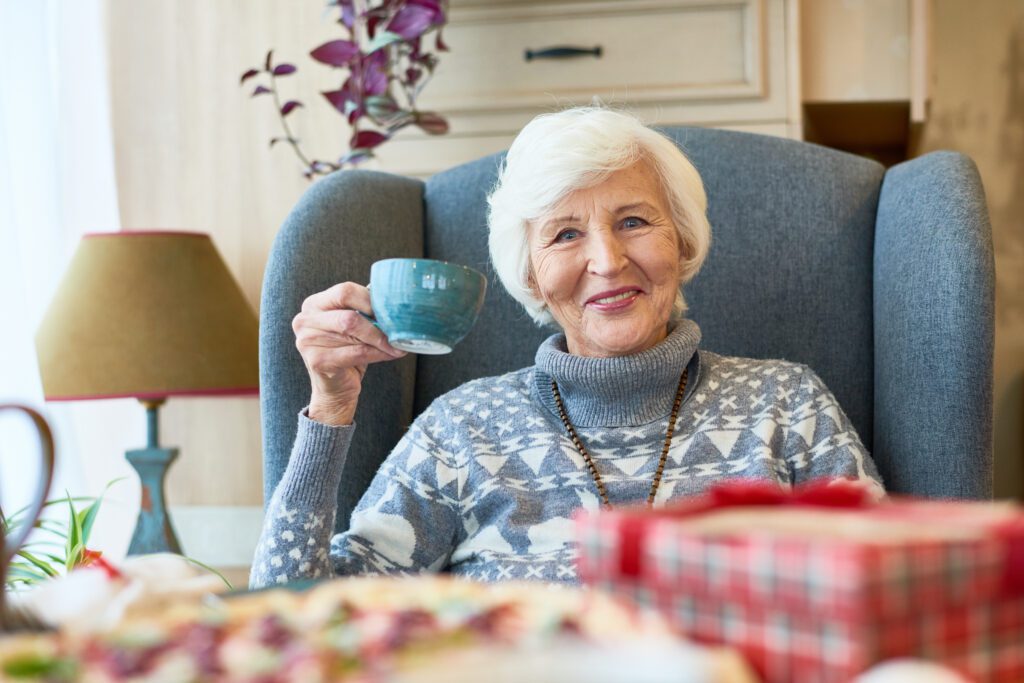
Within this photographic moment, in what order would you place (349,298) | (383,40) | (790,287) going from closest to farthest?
(349,298)
(790,287)
(383,40)

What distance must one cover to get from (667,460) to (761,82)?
3.04ft

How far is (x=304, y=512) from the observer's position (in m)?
1.23

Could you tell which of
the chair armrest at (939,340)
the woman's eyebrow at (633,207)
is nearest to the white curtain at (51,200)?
the woman's eyebrow at (633,207)

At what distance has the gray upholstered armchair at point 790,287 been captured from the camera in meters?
1.31

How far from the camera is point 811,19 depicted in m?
2.05

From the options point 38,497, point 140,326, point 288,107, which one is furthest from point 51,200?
point 38,497

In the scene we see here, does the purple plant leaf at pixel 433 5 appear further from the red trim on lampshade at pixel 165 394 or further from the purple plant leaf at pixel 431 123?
the red trim on lampshade at pixel 165 394

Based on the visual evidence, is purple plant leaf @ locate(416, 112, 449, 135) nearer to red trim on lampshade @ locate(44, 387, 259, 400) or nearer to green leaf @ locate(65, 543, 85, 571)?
red trim on lampshade @ locate(44, 387, 259, 400)

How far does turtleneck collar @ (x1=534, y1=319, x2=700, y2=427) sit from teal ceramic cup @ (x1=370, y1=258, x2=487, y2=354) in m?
0.35

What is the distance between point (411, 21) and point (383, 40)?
0.06 m

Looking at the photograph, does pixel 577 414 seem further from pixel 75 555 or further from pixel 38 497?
pixel 38 497

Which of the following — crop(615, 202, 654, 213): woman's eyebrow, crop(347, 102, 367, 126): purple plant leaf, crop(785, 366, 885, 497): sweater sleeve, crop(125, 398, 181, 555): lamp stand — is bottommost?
crop(125, 398, 181, 555): lamp stand

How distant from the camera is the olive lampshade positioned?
1.88 metres

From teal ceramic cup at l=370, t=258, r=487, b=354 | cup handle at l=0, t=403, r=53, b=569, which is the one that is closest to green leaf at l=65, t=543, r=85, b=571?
teal ceramic cup at l=370, t=258, r=487, b=354
